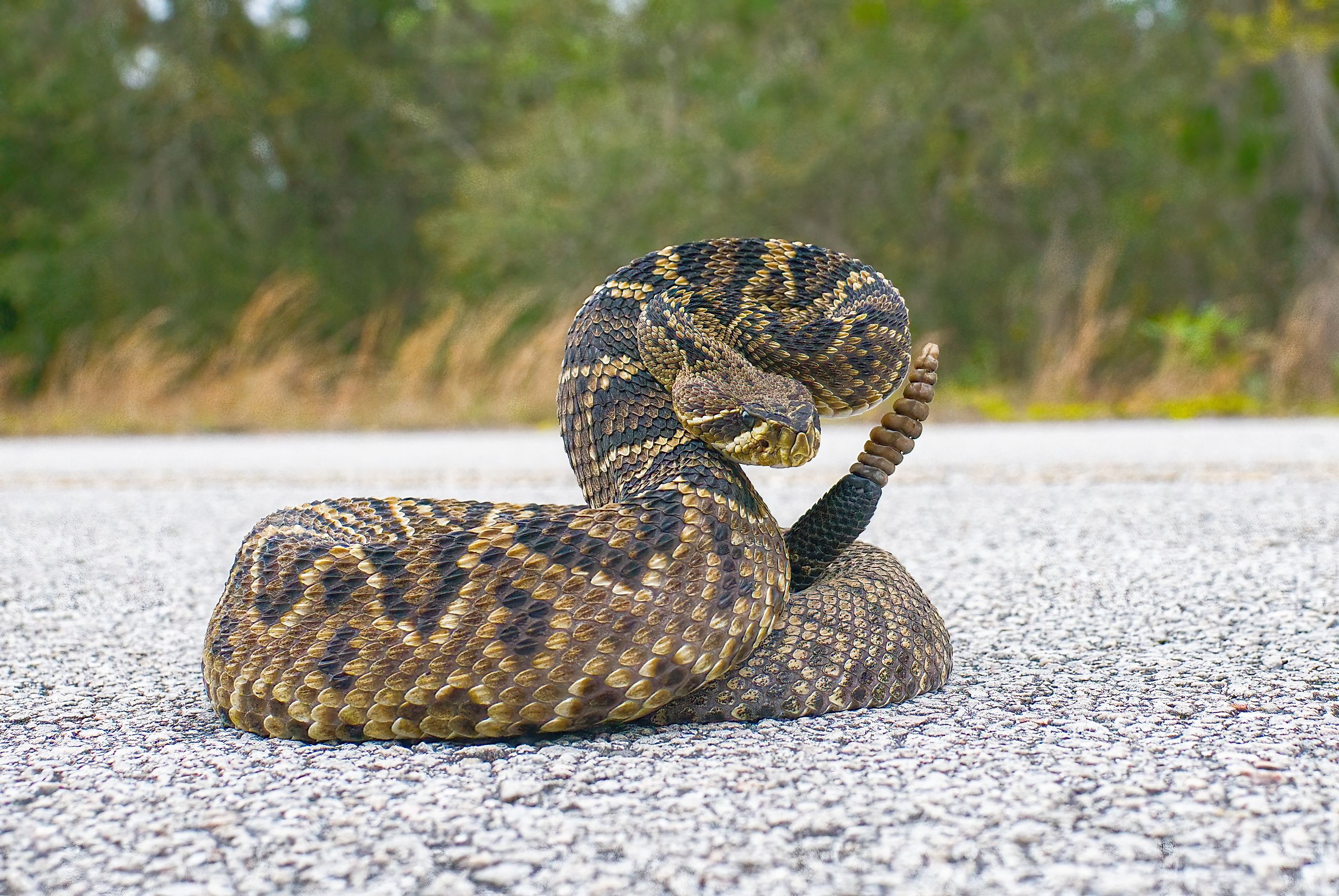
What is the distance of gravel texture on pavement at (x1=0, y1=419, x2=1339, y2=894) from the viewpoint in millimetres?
1813

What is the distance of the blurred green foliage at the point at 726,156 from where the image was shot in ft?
64.1

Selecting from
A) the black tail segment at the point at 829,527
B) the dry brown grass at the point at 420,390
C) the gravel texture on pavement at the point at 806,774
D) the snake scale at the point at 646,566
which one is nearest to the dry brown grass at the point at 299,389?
the dry brown grass at the point at 420,390

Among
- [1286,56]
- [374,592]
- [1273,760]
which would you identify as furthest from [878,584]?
[1286,56]

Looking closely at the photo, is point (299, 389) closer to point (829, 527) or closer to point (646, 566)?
point (829, 527)

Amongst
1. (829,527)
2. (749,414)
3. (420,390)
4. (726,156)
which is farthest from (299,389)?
(749,414)

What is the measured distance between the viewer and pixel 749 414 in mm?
2471

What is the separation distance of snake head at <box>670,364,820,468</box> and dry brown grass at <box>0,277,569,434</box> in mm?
9942

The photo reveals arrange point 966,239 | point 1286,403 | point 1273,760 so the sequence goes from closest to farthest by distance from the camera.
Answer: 1. point 1273,760
2. point 1286,403
3. point 966,239

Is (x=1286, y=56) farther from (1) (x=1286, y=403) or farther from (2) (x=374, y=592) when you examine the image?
(2) (x=374, y=592)

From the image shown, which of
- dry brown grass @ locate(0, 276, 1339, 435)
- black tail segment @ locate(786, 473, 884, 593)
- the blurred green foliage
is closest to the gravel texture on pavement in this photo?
black tail segment @ locate(786, 473, 884, 593)

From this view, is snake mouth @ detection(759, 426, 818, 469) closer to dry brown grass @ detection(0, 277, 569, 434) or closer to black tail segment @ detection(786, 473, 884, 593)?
black tail segment @ detection(786, 473, 884, 593)

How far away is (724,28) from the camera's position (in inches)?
848

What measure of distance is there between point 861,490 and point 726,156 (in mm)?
17650

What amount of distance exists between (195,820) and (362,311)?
920 inches
